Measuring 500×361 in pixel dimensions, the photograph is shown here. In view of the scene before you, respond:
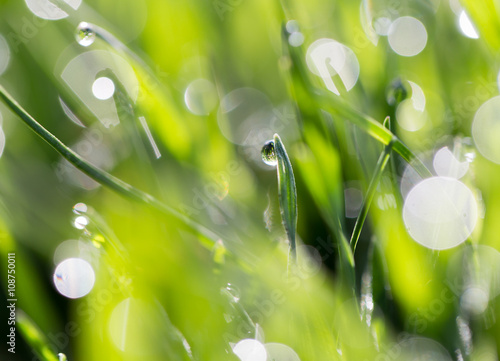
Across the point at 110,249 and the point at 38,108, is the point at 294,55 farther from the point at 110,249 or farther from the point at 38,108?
the point at 38,108

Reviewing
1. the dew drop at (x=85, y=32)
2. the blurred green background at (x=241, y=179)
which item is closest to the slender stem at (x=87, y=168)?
the blurred green background at (x=241, y=179)

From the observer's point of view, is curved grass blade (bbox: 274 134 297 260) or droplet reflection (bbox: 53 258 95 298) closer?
curved grass blade (bbox: 274 134 297 260)

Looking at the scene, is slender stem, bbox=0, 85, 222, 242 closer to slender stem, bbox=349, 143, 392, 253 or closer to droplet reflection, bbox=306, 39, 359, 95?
slender stem, bbox=349, 143, 392, 253

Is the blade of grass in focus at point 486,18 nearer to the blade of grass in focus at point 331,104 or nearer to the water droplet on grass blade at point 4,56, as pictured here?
the blade of grass in focus at point 331,104

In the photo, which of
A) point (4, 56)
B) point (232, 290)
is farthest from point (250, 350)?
point (4, 56)

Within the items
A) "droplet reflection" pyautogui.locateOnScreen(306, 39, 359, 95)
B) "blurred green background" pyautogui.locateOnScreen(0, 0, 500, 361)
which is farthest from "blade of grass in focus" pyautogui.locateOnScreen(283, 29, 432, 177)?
"droplet reflection" pyautogui.locateOnScreen(306, 39, 359, 95)

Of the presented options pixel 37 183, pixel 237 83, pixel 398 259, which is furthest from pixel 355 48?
pixel 37 183

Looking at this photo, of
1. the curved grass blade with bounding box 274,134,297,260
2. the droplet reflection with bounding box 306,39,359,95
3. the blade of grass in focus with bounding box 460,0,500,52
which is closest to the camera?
the curved grass blade with bounding box 274,134,297,260

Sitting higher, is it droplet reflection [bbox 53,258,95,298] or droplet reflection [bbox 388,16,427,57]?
droplet reflection [bbox 388,16,427,57]
